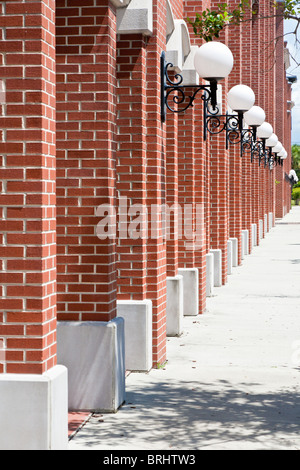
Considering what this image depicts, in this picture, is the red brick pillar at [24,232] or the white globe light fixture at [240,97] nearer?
the red brick pillar at [24,232]

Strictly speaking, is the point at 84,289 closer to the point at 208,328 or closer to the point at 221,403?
the point at 221,403

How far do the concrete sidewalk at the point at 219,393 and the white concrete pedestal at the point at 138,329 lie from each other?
Result: 0.65 ft

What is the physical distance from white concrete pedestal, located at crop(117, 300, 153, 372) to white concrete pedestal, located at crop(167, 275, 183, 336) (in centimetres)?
239

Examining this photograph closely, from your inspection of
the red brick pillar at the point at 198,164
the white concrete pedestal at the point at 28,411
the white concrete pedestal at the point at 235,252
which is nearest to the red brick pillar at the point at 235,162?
the white concrete pedestal at the point at 235,252

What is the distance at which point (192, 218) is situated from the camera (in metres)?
13.3

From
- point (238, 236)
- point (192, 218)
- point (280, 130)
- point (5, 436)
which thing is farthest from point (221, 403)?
point (280, 130)

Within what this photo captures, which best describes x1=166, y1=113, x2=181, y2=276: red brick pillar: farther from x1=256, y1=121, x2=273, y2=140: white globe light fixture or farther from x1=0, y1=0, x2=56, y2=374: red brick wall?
x1=256, y1=121, x2=273, y2=140: white globe light fixture

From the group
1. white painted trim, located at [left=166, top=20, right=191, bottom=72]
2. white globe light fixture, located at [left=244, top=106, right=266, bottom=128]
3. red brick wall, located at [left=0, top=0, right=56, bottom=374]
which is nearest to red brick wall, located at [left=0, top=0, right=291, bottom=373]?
red brick wall, located at [left=0, top=0, right=56, bottom=374]

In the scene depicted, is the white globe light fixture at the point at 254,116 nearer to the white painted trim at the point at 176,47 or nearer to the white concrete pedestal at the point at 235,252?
the white painted trim at the point at 176,47

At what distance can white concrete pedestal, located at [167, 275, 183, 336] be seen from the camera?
38.1 feet

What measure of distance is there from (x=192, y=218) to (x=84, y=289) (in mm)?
5825

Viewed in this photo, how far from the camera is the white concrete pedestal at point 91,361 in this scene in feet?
24.7

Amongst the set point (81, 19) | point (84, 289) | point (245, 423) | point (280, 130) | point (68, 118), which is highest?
point (280, 130)
